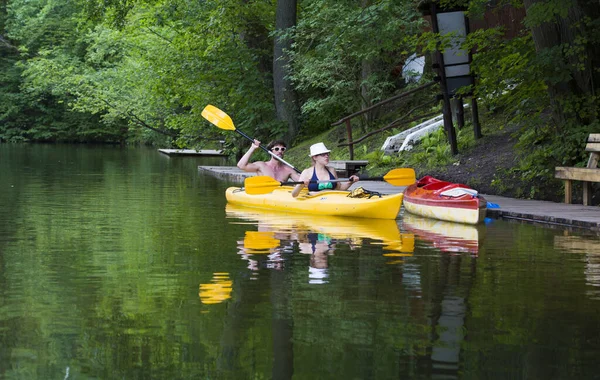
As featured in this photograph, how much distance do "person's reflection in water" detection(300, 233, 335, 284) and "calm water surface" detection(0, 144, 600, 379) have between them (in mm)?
34

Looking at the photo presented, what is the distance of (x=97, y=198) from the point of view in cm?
2069

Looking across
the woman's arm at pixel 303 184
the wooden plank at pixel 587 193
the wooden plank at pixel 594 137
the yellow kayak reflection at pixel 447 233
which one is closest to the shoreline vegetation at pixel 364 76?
the wooden plank at pixel 587 193

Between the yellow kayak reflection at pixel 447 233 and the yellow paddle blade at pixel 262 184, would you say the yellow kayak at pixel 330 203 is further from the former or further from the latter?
the yellow kayak reflection at pixel 447 233

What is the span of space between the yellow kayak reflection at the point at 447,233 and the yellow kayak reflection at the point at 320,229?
25 cm

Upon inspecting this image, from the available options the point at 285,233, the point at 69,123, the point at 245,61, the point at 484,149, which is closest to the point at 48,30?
the point at 69,123

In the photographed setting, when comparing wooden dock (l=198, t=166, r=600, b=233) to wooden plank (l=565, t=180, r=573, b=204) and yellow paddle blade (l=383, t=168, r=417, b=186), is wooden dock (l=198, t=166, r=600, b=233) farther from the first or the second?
yellow paddle blade (l=383, t=168, r=417, b=186)

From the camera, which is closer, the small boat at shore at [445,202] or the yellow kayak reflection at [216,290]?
the yellow kayak reflection at [216,290]

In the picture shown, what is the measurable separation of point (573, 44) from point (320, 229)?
585 centimetres

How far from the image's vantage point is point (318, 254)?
11898mm

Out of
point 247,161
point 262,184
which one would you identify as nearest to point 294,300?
point 262,184

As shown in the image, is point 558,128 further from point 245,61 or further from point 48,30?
point 48,30

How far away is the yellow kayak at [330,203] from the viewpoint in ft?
54.5

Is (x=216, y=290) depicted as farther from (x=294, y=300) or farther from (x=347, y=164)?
(x=347, y=164)

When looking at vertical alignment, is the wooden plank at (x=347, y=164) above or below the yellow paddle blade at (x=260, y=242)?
above
